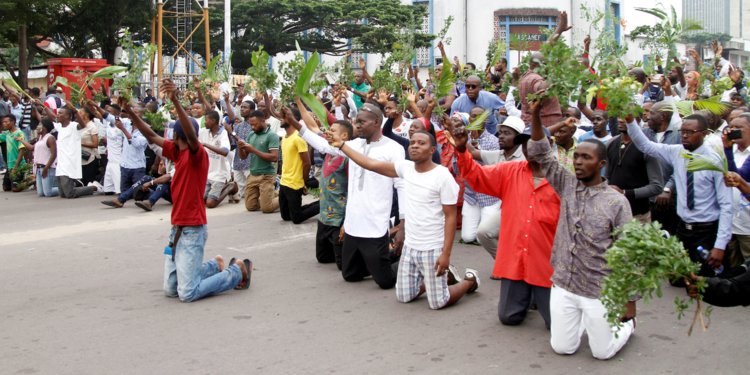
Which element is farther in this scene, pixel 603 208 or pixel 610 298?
pixel 603 208

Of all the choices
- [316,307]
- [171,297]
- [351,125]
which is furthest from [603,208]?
[171,297]

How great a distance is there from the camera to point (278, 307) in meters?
7.32

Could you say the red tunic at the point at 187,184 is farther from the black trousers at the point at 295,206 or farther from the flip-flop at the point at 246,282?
the black trousers at the point at 295,206

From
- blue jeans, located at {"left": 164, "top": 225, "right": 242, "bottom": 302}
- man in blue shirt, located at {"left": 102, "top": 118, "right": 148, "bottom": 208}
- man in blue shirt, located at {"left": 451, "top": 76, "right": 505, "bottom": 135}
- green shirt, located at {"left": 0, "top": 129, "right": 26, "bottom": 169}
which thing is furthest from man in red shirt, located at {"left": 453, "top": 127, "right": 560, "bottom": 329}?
green shirt, located at {"left": 0, "top": 129, "right": 26, "bottom": 169}

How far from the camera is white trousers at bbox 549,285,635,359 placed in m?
5.67

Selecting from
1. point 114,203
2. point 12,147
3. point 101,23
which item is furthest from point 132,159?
point 101,23

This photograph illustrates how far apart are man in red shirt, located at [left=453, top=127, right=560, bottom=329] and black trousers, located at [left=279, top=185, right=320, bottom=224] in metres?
5.29

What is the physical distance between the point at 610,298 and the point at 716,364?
1977 millimetres

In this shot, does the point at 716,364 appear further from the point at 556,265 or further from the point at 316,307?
the point at 316,307

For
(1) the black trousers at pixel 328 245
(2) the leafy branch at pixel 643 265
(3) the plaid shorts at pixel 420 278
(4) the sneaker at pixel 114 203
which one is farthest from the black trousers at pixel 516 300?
(4) the sneaker at pixel 114 203

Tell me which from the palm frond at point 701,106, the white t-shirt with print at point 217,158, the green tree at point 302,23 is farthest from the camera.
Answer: the green tree at point 302,23

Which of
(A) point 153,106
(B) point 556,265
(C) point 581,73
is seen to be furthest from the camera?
(A) point 153,106

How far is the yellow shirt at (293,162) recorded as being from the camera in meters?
11.4

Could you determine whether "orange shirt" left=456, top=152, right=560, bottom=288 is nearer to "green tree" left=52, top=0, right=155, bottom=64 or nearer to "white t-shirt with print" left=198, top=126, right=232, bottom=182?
"white t-shirt with print" left=198, top=126, right=232, bottom=182
